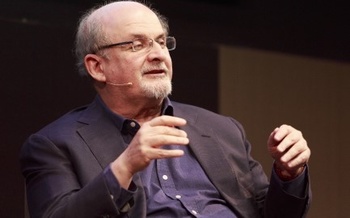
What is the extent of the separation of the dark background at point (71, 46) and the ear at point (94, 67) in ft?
1.46

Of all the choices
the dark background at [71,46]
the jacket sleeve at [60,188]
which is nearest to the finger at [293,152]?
the jacket sleeve at [60,188]

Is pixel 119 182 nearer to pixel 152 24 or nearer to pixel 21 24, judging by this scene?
pixel 152 24

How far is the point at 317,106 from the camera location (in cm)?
405

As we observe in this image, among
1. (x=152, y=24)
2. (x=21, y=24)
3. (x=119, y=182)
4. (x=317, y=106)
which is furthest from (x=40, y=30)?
(x=317, y=106)

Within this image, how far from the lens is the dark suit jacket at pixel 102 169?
242cm

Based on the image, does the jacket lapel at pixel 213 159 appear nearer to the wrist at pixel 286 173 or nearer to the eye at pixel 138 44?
the wrist at pixel 286 173

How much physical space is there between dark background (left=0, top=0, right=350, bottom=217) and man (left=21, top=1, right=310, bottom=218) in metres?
0.38

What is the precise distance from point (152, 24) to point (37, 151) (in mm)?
577

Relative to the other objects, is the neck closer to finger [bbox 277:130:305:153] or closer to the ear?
the ear

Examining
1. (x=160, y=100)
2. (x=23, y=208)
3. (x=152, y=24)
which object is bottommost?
(x=23, y=208)

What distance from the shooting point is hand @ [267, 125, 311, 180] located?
2504mm

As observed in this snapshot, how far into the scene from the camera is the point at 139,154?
230cm

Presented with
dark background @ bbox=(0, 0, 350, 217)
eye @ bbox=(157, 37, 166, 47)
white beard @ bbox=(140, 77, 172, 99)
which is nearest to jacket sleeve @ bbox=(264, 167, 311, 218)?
white beard @ bbox=(140, 77, 172, 99)

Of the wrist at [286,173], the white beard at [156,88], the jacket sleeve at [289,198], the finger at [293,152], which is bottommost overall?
the jacket sleeve at [289,198]
